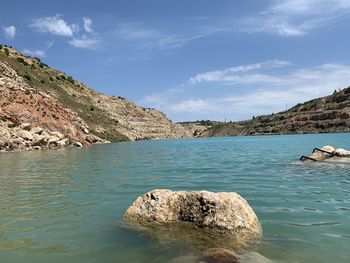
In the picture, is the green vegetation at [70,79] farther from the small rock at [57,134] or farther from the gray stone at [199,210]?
the gray stone at [199,210]

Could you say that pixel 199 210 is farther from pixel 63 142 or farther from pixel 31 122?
pixel 31 122

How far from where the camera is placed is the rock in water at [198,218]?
10.5 meters

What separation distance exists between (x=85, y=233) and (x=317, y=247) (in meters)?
6.34

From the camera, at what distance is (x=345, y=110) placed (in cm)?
15450

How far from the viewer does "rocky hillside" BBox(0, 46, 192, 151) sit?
67062mm

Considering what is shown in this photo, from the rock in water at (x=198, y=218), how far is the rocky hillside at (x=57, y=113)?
51400 millimetres

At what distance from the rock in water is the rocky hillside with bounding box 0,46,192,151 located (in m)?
51.4

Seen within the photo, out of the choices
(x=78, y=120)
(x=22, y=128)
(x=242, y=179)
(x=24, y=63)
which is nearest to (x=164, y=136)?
(x=24, y=63)

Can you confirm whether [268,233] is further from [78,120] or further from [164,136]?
[164,136]

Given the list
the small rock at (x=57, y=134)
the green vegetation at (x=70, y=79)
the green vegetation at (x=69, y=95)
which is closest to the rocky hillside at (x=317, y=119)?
the green vegetation at (x=69, y=95)

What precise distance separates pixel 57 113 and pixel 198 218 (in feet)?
254

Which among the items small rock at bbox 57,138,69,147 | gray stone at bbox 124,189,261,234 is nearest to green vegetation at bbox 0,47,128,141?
small rock at bbox 57,138,69,147

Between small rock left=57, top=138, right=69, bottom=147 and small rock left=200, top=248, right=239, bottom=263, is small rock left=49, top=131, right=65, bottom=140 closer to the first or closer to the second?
small rock left=57, top=138, right=69, bottom=147

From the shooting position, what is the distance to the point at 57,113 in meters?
84.2
